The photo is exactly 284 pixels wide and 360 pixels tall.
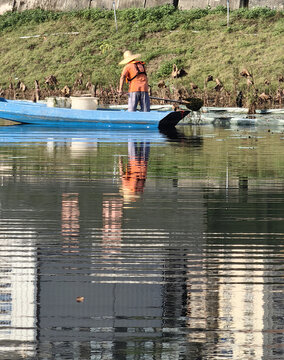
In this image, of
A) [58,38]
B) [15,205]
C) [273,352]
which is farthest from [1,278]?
[58,38]

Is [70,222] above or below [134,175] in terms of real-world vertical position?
below

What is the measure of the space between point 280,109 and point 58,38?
28393 millimetres

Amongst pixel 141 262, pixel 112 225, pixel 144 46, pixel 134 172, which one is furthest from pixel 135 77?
pixel 144 46

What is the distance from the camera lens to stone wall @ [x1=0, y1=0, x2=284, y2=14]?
2278 inches

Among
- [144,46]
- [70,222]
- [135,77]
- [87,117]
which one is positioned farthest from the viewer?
[144,46]

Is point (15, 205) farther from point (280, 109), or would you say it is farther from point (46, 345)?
point (280, 109)

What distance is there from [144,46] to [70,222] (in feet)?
149

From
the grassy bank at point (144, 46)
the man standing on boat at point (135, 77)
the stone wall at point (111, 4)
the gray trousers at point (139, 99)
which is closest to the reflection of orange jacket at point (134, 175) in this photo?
the man standing on boat at point (135, 77)

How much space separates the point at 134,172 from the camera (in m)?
17.5

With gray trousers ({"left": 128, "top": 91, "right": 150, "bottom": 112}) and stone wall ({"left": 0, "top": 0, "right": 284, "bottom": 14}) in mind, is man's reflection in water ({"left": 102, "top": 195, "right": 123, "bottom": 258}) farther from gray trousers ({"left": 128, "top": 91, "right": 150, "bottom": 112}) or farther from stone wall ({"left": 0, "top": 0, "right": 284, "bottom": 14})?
stone wall ({"left": 0, "top": 0, "right": 284, "bottom": 14})

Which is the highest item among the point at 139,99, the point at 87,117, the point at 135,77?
the point at 135,77

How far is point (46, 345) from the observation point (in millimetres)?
6242

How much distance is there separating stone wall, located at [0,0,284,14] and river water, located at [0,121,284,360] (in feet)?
133

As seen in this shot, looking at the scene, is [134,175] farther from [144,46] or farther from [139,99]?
[144,46]
